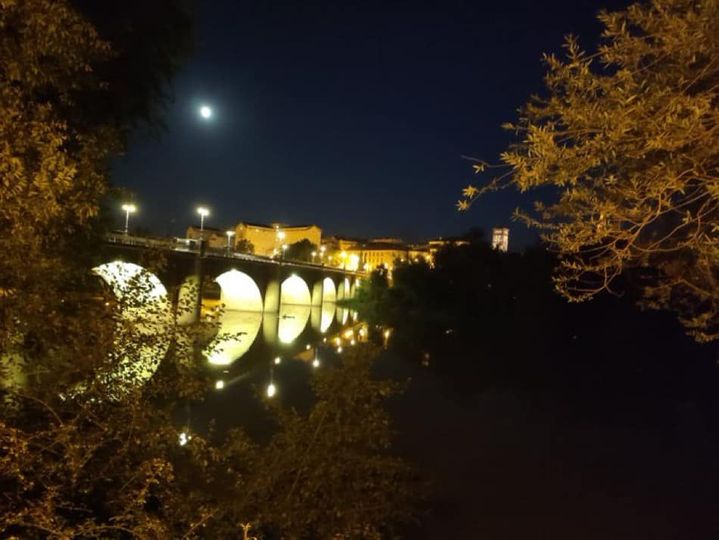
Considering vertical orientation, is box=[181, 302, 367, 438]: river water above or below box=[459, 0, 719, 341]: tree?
below

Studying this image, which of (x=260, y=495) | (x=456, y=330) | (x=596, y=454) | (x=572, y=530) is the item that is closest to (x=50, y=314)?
(x=260, y=495)

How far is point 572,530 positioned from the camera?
9797 millimetres

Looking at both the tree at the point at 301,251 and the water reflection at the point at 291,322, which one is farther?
the tree at the point at 301,251

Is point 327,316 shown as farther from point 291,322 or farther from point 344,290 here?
point 344,290

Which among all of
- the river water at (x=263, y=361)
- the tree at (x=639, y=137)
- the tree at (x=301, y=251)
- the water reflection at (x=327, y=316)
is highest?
the tree at (x=301, y=251)

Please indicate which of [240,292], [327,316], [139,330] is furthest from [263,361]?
[327,316]

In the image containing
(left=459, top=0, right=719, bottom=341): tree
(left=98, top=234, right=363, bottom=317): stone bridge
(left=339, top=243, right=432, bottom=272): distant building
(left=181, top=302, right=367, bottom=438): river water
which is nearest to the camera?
(left=459, top=0, right=719, bottom=341): tree

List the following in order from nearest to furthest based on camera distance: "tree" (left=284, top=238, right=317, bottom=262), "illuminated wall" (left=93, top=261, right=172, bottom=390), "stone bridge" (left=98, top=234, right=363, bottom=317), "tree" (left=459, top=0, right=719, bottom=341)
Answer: "tree" (left=459, top=0, right=719, bottom=341) → "illuminated wall" (left=93, top=261, right=172, bottom=390) → "stone bridge" (left=98, top=234, right=363, bottom=317) → "tree" (left=284, top=238, right=317, bottom=262)

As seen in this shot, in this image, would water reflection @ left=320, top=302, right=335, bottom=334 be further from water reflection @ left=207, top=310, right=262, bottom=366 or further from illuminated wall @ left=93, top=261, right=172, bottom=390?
illuminated wall @ left=93, top=261, right=172, bottom=390

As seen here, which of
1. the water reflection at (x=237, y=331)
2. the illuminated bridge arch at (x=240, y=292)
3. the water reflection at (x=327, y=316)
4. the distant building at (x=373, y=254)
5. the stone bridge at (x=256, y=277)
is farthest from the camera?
the distant building at (x=373, y=254)

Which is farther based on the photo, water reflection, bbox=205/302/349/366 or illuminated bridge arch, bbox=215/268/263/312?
illuminated bridge arch, bbox=215/268/263/312

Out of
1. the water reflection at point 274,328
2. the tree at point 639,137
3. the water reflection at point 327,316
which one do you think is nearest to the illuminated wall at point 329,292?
the water reflection at point 327,316

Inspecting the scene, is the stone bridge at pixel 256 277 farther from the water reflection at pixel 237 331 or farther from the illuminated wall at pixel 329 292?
the water reflection at pixel 237 331

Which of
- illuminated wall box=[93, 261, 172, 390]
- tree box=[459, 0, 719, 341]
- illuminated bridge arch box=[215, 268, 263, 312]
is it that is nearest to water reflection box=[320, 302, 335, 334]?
illuminated bridge arch box=[215, 268, 263, 312]
